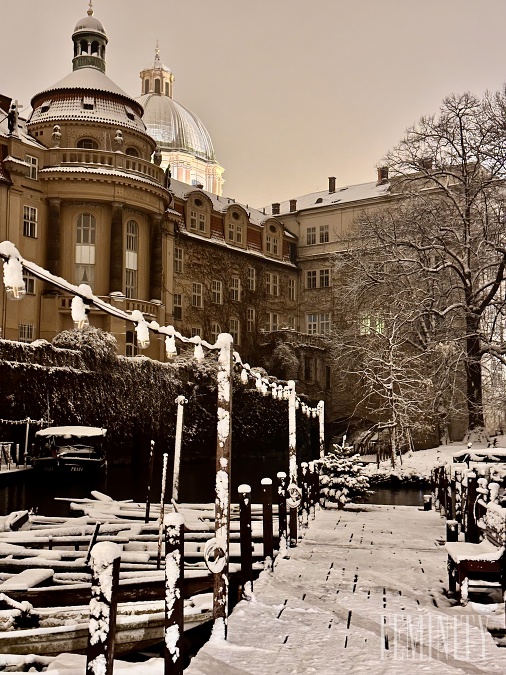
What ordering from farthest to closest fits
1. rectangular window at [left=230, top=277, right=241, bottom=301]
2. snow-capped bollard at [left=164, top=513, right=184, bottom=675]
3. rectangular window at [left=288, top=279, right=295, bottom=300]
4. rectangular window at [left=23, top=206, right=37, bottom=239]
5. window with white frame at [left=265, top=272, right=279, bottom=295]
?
rectangular window at [left=288, top=279, right=295, bottom=300] → window with white frame at [left=265, top=272, right=279, bottom=295] → rectangular window at [left=230, top=277, right=241, bottom=301] → rectangular window at [left=23, top=206, right=37, bottom=239] → snow-capped bollard at [left=164, top=513, right=184, bottom=675]

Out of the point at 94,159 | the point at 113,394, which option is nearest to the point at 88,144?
the point at 94,159

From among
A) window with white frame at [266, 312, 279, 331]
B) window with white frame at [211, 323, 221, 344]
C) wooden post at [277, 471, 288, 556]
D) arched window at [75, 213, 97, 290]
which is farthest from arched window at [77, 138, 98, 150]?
wooden post at [277, 471, 288, 556]

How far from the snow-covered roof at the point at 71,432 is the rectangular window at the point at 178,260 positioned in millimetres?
17648

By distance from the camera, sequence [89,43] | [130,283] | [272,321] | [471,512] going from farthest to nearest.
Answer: [272,321]
[89,43]
[130,283]
[471,512]

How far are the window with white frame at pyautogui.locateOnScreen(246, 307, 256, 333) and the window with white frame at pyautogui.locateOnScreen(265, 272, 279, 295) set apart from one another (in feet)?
9.69

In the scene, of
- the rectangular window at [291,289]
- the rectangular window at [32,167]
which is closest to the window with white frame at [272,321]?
the rectangular window at [291,289]

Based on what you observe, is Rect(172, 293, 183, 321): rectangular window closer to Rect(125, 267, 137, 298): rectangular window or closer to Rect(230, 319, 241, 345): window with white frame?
Rect(230, 319, 241, 345): window with white frame

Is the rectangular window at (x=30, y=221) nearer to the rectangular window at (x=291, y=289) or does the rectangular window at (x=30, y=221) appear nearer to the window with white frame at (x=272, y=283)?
the window with white frame at (x=272, y=283)

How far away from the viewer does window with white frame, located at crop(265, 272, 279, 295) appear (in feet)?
194

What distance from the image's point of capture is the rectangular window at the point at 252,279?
2239 inches

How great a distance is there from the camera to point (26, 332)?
3816 centimetres

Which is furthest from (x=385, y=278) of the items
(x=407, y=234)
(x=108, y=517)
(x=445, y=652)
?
(x=445, y=652)

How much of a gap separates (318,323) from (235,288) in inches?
374

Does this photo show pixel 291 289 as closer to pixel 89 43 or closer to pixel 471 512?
pixel 89 43
